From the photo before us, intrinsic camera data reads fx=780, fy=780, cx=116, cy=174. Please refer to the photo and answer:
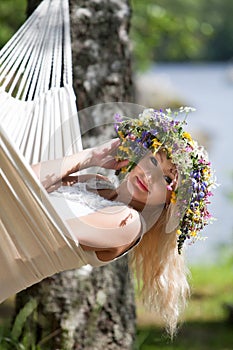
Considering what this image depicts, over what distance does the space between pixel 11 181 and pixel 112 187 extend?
53cm

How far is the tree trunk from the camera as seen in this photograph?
3342mm

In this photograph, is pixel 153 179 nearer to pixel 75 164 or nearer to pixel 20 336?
pixel 75 164

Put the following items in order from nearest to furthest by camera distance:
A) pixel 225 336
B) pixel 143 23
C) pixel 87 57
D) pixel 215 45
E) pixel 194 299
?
1. pixel 87 57
2. pixel 225 336
3. pixel 194 299
4. pixel 143 23
5. pixel 215 45

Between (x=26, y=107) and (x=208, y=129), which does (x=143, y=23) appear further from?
(x=208, y=129)

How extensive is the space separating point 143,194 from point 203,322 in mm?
3220

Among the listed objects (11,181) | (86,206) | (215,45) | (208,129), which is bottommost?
(215,45)

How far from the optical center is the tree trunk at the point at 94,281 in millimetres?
3342

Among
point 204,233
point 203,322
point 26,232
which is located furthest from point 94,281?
point 204,233

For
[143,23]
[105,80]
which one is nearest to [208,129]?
[143,23]

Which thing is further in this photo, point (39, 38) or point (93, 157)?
point (39, 38)

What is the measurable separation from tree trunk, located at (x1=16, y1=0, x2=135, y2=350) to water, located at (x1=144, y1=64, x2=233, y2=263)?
0.43 m

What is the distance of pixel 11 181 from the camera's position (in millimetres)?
2135

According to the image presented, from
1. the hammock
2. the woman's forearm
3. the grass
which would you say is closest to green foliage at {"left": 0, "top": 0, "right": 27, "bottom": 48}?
the grass

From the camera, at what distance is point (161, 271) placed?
8.39ft
